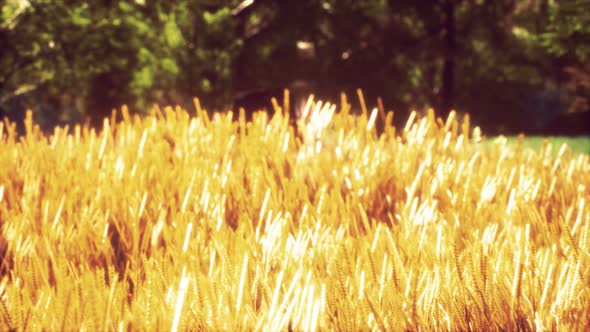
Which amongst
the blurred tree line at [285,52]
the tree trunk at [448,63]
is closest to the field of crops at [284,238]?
the blurred tree line at [285,52]

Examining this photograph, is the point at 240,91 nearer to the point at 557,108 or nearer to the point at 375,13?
the point at 375,13

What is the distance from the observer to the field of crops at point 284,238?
863 mm

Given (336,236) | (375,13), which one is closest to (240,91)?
(375,13)

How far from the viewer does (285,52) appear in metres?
11.8

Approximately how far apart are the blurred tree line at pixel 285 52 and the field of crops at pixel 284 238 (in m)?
3.12

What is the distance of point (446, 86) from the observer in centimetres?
983

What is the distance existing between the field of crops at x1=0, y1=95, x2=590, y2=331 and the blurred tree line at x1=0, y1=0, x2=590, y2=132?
3.12 metres

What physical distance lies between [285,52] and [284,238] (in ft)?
35.9

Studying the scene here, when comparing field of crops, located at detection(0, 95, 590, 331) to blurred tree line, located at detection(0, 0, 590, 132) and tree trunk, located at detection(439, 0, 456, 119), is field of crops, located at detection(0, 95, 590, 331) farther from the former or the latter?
tree trunk, located at detection(439, 0, 456, 119)

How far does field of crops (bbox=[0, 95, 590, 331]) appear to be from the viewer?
863 mm

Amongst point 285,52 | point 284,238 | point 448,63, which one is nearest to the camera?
point 284,238

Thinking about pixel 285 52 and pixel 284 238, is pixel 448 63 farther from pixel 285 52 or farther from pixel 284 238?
pixel 284 238

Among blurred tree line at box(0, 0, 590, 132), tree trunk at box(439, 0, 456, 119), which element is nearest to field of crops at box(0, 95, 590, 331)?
blurred tree line at box(0, 0, 590, 132)

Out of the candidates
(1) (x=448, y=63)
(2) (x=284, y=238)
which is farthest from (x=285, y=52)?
(2) (x=284, y=238)
